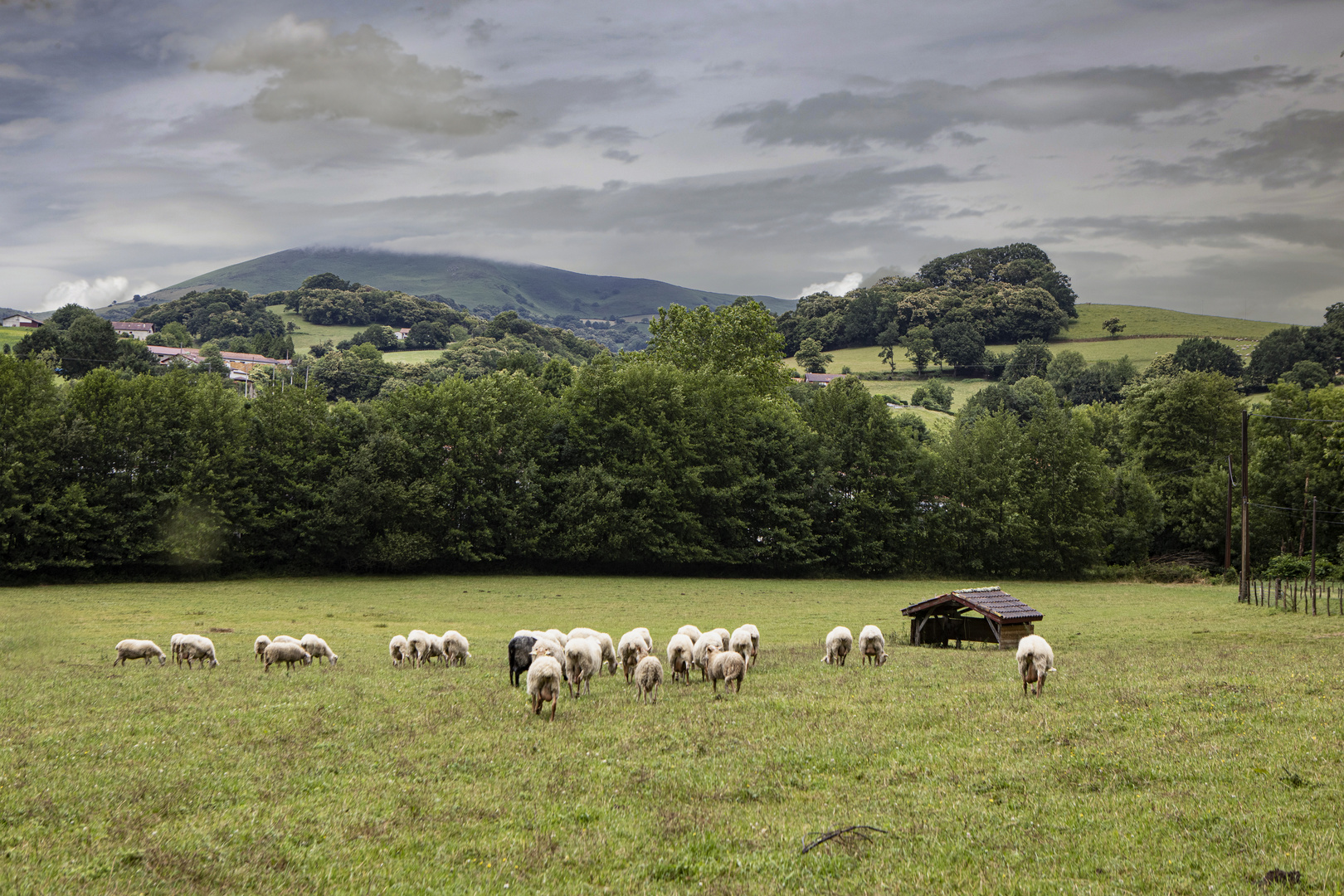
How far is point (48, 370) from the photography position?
52.8m

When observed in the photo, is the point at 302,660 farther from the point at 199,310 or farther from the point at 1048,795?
the point at 199,310

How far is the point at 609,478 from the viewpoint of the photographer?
60.5 metres

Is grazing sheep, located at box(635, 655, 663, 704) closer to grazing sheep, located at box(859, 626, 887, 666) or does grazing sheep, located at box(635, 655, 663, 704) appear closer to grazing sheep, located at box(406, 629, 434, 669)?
grazing sheep, located at box(859, 626, 887, 666)

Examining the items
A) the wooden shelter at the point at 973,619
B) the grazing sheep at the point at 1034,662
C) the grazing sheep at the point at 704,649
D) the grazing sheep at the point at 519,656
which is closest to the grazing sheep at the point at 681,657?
the grazing sheep at the point at 704,649

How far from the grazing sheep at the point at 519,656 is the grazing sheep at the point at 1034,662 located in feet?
33.0

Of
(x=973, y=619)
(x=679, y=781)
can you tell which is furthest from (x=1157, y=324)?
(x=679, y=781)

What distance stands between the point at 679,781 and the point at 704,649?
9062 mm

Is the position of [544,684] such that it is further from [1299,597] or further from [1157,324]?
[1157,324]

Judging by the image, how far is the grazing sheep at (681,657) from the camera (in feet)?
64.4

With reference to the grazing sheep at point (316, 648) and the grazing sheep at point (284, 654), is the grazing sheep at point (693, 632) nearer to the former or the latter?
the grazing sheep at point (316, 648)

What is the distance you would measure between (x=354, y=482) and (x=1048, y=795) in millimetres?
51584

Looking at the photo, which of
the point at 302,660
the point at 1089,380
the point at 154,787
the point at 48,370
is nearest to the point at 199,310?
the point at 48,370

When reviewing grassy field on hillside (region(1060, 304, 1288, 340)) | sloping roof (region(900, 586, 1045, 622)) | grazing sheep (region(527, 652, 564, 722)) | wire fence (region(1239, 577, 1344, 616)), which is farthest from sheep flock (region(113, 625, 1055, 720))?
grassy field on hillside (region(1060, 304, 1288, 340))

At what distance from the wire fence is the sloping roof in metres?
17.1
